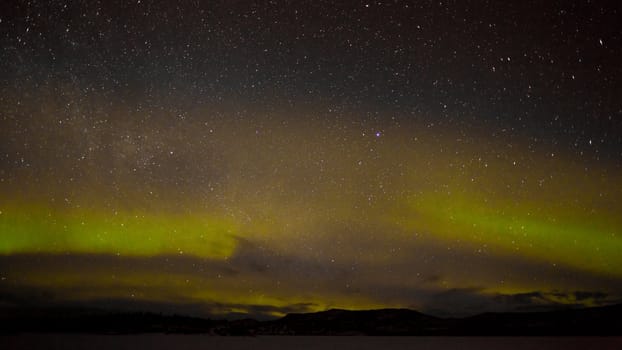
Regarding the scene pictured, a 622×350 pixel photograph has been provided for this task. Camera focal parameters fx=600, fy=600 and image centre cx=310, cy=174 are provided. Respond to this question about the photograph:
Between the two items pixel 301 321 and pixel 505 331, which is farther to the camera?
pixel 505 331

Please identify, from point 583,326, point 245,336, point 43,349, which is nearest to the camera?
point 43,349

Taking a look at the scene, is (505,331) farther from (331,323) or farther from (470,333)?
(331,323)

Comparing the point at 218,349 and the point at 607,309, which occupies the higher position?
the point at 607,309

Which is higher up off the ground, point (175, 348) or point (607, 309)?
point (607, 309)

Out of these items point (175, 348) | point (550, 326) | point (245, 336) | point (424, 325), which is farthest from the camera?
point (245, 336)

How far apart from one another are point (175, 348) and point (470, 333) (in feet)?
188

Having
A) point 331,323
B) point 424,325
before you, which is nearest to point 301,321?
point 331,323

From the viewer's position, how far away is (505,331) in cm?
9138

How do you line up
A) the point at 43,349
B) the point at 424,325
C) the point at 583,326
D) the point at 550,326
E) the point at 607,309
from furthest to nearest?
the point at 550,326 < the point at 424,325 < the point at 583,326 < the point at 607,309 < the point at 43,349

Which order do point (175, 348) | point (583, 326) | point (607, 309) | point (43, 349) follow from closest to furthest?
point (43, 349), point (175, 348), point (607, 309), point (583, 326)

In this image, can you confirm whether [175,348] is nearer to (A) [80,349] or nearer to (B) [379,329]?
(A) [80,349]

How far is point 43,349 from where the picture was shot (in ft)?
189

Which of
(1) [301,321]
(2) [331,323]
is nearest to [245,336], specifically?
(1) [301,321]

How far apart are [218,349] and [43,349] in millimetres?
17513
